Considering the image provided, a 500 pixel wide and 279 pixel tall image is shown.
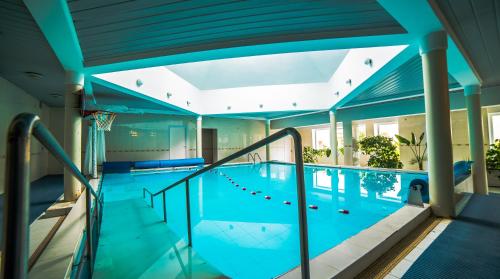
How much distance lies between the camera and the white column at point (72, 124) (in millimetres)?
4031

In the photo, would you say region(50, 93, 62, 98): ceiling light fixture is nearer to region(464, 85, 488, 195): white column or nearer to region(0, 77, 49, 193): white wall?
region(0, 77, 49, 193): white wall

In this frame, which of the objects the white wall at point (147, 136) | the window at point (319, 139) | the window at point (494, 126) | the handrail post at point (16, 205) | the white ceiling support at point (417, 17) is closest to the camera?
the handrail post at point (16, 205)

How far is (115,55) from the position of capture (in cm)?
371

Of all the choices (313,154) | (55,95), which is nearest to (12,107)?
(55,95)

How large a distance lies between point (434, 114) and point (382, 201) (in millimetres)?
2540

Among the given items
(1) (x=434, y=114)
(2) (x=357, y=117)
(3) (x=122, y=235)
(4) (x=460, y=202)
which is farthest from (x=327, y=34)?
(2) (x=357, y=117)

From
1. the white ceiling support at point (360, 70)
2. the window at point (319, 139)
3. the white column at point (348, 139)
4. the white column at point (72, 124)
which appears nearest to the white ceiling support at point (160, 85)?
the white column at point (72, 124)

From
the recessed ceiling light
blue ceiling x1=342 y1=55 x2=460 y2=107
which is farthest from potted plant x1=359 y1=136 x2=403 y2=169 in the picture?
the recessed ceiling light

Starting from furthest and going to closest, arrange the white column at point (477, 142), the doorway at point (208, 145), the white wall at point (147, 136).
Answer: the doorway at point (208, 145) < the white wall at point (147, 136) < the white column at point (477, 142)

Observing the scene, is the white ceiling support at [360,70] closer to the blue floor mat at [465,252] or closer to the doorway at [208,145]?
the blue floor mat at [465,252]

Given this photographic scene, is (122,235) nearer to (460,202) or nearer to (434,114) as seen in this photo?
(434,114)

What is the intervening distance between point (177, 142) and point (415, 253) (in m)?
11.6

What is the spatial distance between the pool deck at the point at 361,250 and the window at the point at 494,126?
305 inches

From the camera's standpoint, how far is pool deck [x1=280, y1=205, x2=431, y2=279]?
1.49 m
